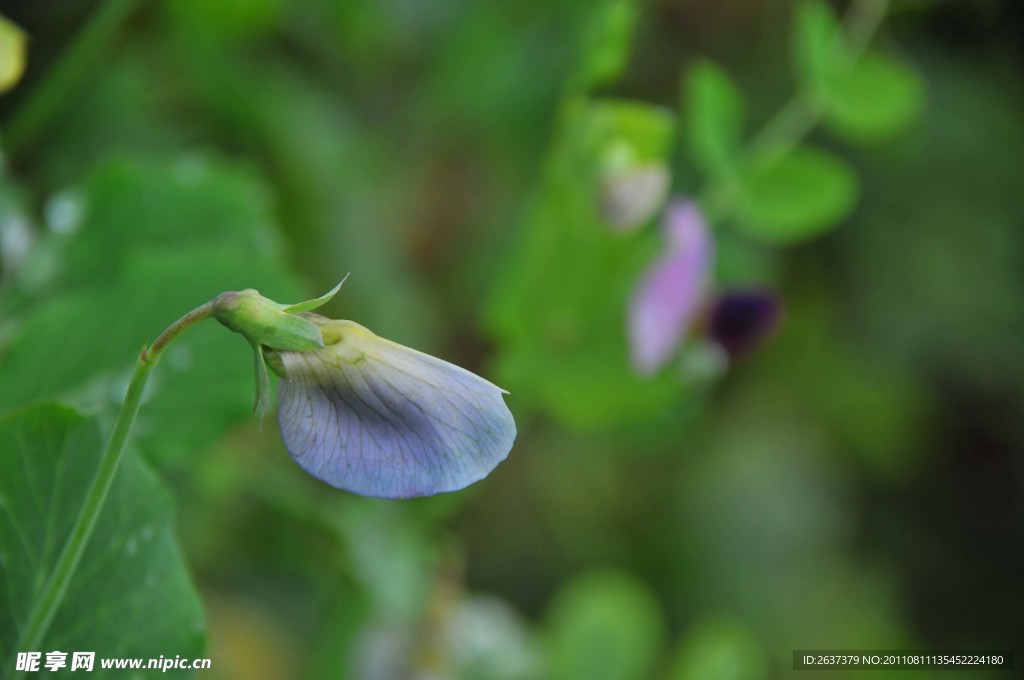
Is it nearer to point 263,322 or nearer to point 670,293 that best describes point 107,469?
point 263,322

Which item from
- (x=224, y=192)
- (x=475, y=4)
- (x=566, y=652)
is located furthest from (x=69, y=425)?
(x=475, y=4)

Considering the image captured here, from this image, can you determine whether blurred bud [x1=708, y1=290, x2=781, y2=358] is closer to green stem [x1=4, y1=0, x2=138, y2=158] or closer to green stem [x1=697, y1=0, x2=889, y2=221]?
green stem [x1=697, y1=0, x2=889, y2=221]

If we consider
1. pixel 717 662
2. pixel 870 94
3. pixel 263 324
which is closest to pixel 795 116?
pixel 870 94

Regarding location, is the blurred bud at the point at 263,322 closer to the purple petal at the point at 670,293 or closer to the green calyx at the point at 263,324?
the green calyx at the point at 263,324

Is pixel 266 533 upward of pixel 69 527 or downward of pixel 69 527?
downward

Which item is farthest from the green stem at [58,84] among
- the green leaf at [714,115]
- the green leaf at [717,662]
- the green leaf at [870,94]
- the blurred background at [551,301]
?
the green leaf at [717,662]

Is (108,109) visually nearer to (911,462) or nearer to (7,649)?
(7,649)
